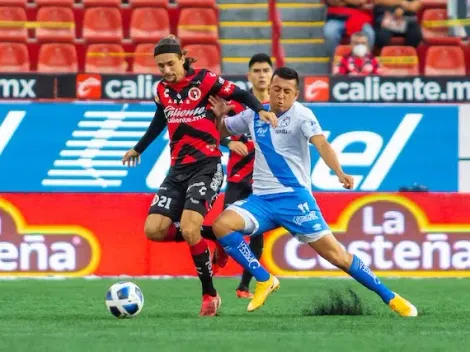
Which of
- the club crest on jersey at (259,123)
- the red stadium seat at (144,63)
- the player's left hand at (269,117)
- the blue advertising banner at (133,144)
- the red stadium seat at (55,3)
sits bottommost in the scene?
the blue advertising banner at (133,144)

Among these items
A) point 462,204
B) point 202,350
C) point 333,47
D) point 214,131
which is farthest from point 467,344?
point 333,47

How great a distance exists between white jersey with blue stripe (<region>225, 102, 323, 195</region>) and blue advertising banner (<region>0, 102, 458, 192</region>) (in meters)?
6.31

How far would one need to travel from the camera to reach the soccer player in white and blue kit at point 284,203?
9.61 m

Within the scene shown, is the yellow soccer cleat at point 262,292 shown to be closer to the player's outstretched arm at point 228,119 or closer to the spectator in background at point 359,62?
the player's outstretched arm at point 228,119

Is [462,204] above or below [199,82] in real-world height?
below

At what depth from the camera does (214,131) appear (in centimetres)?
1002

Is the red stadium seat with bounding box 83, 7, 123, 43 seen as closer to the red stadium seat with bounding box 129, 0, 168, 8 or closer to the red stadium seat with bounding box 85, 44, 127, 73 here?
the red stadium seat with bounding box 129, 0, 168, 8

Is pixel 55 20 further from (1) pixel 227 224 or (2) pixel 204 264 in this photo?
(1) pixel 227 224

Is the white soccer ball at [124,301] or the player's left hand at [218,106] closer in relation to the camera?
the white soccer ball at [124,301]

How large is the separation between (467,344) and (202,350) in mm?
1544

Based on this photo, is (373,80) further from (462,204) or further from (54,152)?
(54,152)

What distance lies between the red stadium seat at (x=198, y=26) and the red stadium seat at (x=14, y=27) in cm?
214

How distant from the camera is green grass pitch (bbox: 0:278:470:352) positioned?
766cm

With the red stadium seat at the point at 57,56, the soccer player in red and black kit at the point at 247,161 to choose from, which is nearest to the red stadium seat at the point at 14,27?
the red stadium seat at the point at 57,56
